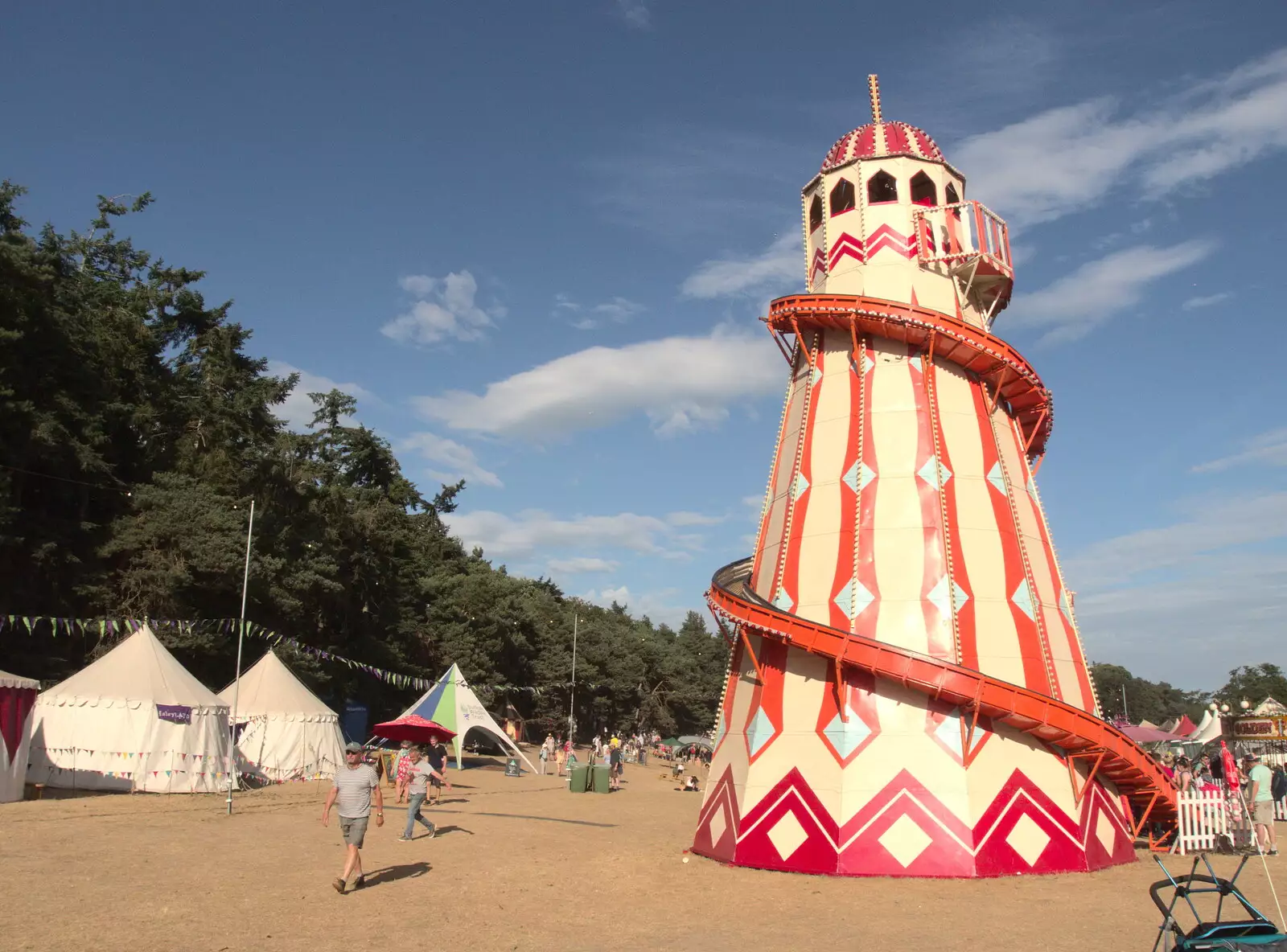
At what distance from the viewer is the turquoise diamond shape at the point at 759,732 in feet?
49.6

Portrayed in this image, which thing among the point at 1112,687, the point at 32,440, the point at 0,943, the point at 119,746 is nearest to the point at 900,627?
the point at 0,943

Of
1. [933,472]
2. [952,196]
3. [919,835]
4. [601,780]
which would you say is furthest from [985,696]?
[601,780]

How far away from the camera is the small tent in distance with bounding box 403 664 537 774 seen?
34.5 metres

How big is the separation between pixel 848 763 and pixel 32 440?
34500 mm

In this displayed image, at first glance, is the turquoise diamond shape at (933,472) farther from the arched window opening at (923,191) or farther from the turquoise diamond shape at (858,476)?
the arched window opening at (923,191)

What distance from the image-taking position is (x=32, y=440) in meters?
35.2

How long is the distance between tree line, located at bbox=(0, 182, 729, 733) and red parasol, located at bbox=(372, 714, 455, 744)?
878 cm

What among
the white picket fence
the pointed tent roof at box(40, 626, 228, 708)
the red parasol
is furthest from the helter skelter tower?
the pointed tent roof at box(40, 626, 228, 708)

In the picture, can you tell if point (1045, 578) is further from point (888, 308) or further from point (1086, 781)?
point (888, 308)

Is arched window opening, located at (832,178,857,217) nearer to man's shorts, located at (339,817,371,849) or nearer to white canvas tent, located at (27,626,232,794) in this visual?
man's shorts, located at (339,817,371,849)

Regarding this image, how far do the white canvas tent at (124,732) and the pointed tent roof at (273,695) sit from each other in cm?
458

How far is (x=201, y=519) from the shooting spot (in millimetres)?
37281

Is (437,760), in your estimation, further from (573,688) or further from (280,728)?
(573,688)

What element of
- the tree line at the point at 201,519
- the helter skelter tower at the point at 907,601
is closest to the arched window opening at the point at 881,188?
the helter skelter tower at the point at 907,601
